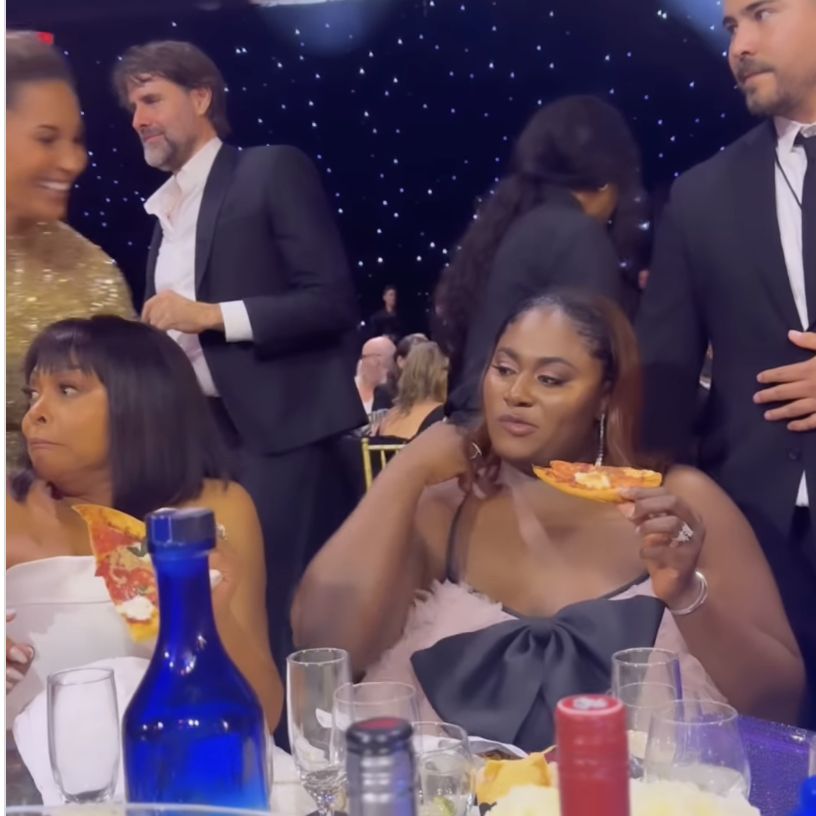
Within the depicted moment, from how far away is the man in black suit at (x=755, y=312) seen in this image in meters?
1.51

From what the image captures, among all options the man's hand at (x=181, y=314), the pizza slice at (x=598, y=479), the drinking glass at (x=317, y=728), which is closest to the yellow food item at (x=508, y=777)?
the drinking glass at (x=317, y=728)

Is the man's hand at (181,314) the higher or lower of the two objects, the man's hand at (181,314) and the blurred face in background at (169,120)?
the lower

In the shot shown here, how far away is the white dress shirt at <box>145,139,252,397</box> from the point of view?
5.27ft

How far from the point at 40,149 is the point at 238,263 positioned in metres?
0.37

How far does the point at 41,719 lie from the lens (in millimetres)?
1528

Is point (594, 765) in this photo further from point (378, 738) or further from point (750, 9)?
point (750, 9)

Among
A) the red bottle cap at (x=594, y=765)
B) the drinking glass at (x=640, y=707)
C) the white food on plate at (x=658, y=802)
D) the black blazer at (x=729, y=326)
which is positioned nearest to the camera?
the red bottle cap at (x=594, y=765)

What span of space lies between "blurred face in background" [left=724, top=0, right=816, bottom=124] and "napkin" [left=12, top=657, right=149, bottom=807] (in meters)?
1.25

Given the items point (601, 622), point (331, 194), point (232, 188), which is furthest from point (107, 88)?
point (601, 622)

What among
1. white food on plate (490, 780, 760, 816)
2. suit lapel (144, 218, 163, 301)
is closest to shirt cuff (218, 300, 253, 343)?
suit lapel (144, 218, 163, 301)

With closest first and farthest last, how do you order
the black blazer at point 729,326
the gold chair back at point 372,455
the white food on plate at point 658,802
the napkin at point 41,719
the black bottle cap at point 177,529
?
1. the white food on plate at point 658,802
2. the black bottle cap at point 177,529
3. the napkin at point 41,719
4. the black blazer at point 729,326
5. the gold chair back at point 372,455

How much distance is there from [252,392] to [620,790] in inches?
43.4

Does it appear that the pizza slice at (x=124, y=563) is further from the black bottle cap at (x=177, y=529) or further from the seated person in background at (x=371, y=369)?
the black bottle cap at (x=177, y=529)

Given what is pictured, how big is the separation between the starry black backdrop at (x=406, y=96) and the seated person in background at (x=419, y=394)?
0.06m
